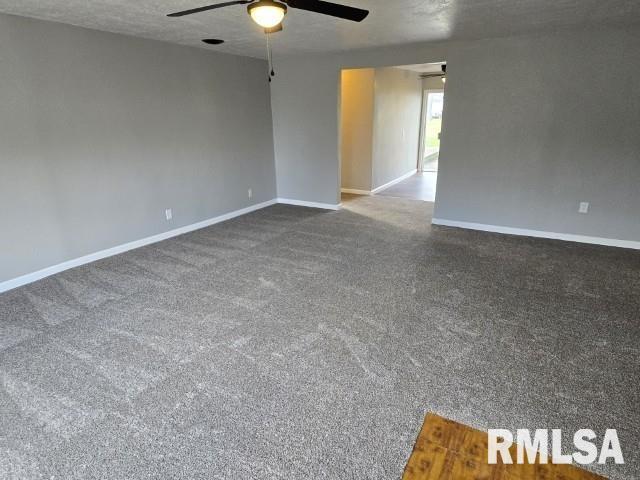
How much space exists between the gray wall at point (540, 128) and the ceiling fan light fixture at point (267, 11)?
2.94 metres

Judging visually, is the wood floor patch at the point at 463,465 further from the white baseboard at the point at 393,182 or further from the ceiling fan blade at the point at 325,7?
the white baseboard at the point at 393,182

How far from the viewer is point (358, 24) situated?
11.2 feet

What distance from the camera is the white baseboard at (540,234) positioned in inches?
163

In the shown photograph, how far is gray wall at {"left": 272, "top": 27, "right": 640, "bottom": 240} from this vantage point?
382 cm

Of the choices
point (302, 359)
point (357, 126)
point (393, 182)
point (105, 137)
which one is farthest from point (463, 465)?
point (393, 182)

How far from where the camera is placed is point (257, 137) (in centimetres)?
574

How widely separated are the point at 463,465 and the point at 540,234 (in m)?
3.76

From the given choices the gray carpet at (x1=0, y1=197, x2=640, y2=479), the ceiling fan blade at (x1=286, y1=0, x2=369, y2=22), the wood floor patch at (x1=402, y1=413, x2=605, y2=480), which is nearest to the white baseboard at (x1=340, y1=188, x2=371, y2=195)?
the gray carpet at (x1=0, y1=197, x2=640, y2=479)

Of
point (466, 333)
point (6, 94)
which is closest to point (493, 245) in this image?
point (466, 333)

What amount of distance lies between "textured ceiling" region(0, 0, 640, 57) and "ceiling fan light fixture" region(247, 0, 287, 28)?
841mm

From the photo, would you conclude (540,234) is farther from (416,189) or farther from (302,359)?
(302,359)

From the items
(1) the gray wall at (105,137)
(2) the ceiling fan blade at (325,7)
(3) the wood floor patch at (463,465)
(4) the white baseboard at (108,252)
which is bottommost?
(3) the wood floor patch at (463,465)

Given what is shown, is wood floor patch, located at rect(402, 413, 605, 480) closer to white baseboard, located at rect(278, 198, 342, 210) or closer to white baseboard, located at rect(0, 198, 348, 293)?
white baseboard, located at rect(0, 198, 348, 293)

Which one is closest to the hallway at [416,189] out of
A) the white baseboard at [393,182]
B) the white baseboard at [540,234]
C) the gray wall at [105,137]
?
the white baseboard at [393,182]
